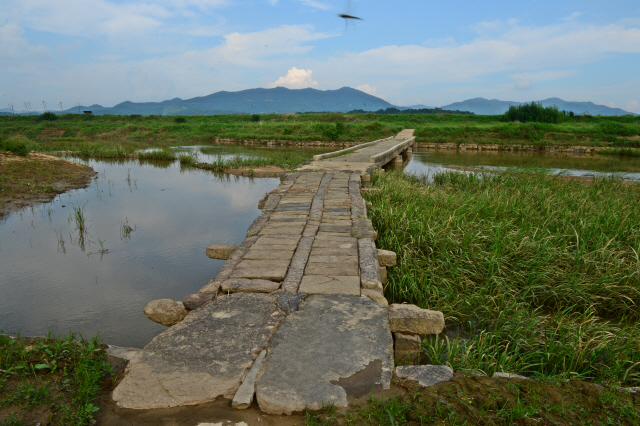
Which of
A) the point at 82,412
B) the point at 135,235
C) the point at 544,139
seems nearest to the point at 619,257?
the point at 82,412

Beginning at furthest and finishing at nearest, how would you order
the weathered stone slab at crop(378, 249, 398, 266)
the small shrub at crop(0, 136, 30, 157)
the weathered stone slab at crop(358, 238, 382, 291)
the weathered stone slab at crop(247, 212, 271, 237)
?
the small shrub at crop(0, 136, 30, 157) < the weathered stone slab at crop(247, 212, 271, 237) < the weathered stone slab at crop(378, 249, 398, 266) < the weathered stone slab at crop(358, 238, 382, 291)

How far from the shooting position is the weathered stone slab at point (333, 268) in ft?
11.7

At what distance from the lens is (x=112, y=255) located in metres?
6.17

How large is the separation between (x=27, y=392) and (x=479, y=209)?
5.85m

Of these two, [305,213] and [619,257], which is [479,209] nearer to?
[619,257]

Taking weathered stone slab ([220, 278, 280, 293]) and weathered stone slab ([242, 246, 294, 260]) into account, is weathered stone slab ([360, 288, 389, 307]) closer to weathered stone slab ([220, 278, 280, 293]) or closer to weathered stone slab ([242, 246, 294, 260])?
weathered stone slab ([220, 278, 280, 293])

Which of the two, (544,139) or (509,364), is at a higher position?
(544,139)

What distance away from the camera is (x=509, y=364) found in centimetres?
284

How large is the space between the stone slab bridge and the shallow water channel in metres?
1.27

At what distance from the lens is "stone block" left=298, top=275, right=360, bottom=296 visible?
3.22 m

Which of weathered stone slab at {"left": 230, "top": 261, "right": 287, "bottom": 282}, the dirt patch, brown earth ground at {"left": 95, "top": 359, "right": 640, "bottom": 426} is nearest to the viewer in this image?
brown earth ground at {"left": 95, "top": 359, "right": 640, "bottom": 426}

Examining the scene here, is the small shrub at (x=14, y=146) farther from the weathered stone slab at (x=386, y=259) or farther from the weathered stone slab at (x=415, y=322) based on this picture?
the weathered stone slab at (x=415, y=322)

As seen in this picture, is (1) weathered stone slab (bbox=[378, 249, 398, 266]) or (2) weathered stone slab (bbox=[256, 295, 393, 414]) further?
(1) weathered stone slab (bbox=[378, 249, 398, 266])

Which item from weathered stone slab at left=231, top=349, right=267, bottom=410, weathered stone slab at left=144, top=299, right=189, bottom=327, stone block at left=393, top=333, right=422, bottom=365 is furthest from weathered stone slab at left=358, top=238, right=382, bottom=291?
weathered stone slab at left=144, top=299, right=189, bottom=327
